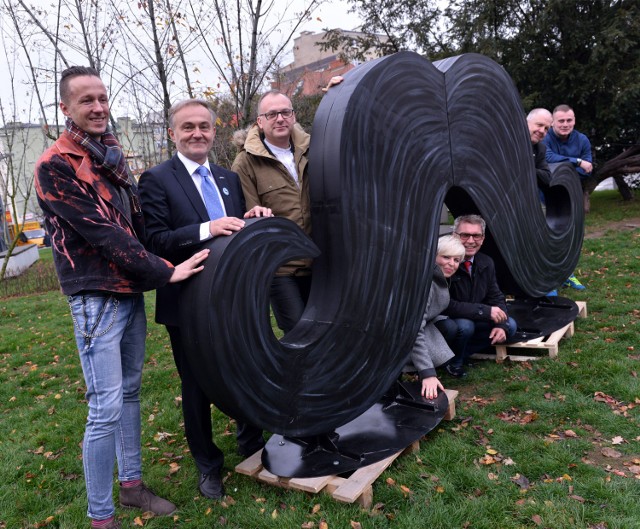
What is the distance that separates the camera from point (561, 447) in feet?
11.5

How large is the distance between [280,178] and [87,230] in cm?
131

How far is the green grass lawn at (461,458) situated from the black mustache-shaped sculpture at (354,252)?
21.4 inches

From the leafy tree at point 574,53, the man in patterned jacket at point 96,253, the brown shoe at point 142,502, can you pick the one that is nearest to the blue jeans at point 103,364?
the man in patterned jacket at point 96,253

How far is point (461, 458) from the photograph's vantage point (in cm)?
348

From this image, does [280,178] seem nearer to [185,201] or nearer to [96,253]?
[185,201]

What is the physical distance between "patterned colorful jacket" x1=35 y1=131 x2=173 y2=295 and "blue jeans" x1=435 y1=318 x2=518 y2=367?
2.75m

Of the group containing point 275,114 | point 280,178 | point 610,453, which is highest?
point 275,114

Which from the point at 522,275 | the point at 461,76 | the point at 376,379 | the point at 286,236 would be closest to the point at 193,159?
the point at 286,236

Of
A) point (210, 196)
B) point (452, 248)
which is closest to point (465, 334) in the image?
point (452, 248)

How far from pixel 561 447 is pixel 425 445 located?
2.74ft

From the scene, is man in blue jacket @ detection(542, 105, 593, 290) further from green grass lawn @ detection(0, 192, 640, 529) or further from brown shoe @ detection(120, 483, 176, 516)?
brown shoe @ detection(120, 483, 176, 516)

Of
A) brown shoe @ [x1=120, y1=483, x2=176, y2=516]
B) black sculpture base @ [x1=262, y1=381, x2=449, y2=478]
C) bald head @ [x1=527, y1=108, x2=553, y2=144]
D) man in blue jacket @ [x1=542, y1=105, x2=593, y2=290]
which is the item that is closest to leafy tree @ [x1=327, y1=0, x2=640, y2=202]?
man in blue jacket @ [x1=542, y1=105, x2=593, y2=290]

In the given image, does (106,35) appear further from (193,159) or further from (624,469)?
(624,469)

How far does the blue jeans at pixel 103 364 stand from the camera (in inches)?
103
